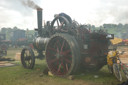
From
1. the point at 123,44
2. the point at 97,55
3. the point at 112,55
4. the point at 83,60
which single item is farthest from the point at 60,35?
the point at 123,44

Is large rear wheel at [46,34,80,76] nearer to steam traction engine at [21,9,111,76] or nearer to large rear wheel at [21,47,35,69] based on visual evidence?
steam traction engine at [21,9,111,76]

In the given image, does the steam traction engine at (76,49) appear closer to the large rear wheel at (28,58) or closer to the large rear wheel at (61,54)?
the large rear wheel at (61,54)

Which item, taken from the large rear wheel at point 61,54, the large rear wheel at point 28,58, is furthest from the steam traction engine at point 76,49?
the large rear wheel at point 28,58

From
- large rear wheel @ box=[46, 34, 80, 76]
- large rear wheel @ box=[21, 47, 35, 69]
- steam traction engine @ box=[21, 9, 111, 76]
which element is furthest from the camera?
large rear wheel @ box=[21, 47, 35, 69]

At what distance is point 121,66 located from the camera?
18.7ft

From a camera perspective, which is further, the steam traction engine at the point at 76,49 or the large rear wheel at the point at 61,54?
the steam traction engine at the point at 76,49

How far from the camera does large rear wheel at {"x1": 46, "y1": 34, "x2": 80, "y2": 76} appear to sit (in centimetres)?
609

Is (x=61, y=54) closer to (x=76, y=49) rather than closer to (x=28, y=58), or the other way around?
(x=76, y=49)

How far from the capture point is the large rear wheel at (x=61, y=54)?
609cm

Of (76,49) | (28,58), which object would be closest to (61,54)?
(76,49)

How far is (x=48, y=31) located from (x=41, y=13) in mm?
2378

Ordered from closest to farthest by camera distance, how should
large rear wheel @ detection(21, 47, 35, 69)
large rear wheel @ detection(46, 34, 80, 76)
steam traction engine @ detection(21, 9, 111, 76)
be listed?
1. large rear wheel @ detection(46, 34, 80, 76)
2. steam traction engine @ detection(21, 9, 111, 76)
3. large rear wheel @ detection(21, 47, 35, 69)

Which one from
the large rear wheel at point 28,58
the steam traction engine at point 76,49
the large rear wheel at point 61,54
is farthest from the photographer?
the large rear wheel at point 28,58

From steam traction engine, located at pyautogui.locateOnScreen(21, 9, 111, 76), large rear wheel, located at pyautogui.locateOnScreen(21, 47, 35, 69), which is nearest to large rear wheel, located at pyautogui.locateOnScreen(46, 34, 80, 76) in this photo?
steam traction engine, located at pyautogui.locateOnScreen(21, 9, 111, 76)
